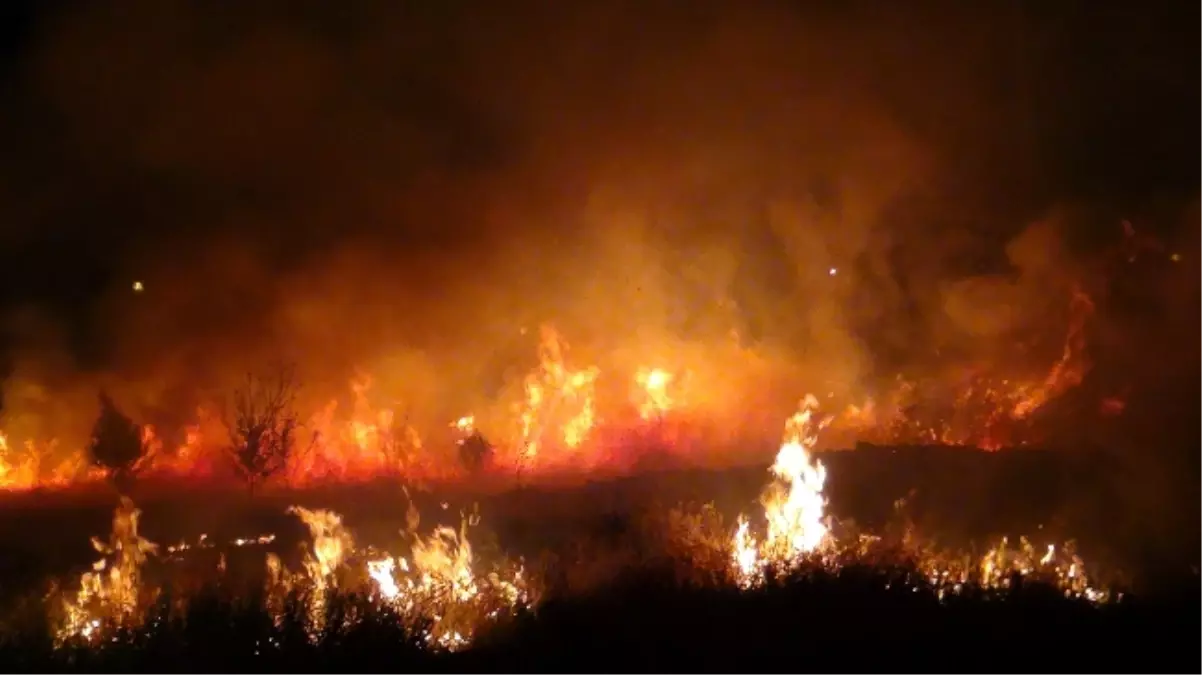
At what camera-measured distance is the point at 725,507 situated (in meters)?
13.4

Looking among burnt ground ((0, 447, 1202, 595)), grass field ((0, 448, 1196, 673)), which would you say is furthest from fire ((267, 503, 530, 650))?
burnt ground ((0, 447, 1202, 595))

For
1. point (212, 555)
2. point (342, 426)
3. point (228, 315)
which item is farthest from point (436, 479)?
point (228, 315)

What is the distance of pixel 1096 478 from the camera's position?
43.3 ft

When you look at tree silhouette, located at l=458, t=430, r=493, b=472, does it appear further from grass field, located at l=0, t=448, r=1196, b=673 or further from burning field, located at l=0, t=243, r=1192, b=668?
grass field, located at l=0, t=448, r=1196, b=673

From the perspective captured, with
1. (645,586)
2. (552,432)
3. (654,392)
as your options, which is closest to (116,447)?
(552,432)

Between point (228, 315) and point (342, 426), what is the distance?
513cm

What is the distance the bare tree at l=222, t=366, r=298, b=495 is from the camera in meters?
16.7

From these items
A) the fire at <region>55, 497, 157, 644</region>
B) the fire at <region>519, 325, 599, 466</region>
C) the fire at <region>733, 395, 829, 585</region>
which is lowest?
the fire at <region>55, 497, 157, 644</region>

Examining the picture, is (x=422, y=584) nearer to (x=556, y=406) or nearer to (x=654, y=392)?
(x=556, y=406)

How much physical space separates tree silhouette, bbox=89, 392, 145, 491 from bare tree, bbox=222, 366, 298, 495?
1.65 m

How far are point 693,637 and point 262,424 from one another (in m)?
12.0

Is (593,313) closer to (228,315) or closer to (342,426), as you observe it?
(342,426)

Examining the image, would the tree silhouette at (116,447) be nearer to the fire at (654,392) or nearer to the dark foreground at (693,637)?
the fire at (654,392)

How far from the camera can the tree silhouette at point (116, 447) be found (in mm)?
17109
